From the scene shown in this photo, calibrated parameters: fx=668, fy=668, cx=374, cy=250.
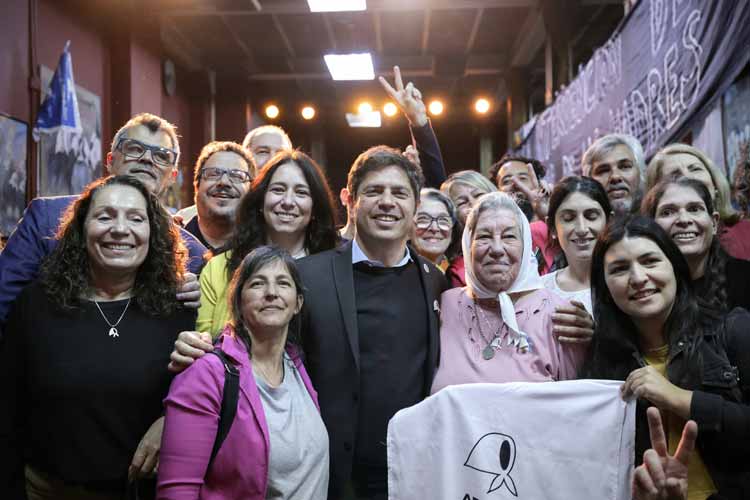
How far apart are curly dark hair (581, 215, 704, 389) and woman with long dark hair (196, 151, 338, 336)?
3.63 feet

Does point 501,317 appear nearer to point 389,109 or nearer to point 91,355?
point 91,355

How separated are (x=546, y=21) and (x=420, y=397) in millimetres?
7265

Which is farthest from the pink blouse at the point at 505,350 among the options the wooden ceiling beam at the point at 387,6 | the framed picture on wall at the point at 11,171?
the wooden ceiling beam at the point at 387,6

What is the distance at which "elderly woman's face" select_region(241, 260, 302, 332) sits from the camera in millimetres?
2178

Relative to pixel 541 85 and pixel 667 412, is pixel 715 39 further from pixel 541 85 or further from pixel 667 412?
pixel 541 85

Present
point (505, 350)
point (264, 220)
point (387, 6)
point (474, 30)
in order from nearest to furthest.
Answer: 1. point (505, 350)
2. point (264, 220)
3. point (387, 6)
4. point (474, 30)

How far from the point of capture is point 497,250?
2.39 m

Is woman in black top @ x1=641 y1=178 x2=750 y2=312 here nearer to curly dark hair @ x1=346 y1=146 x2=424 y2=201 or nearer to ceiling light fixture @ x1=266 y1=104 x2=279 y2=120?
curly dark hair @ x1=346 y1=146 x2=424 y2=201

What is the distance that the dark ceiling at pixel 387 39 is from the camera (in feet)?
28.7

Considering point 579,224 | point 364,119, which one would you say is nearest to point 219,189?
point 579,224

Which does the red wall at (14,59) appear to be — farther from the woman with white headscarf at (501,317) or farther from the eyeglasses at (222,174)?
the woman with white headscarf at (501,317)

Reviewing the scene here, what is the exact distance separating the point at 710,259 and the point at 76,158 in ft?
21.3

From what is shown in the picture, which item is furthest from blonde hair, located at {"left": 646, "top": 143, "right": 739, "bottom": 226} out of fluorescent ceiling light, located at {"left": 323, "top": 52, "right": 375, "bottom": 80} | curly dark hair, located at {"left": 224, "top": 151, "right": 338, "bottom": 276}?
fluorescent ceiling light, located at {"left": 323, "top": 52, "right": 375, "bottom": 80}

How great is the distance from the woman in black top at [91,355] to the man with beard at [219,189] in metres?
0.84
